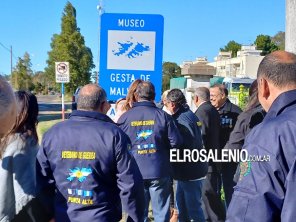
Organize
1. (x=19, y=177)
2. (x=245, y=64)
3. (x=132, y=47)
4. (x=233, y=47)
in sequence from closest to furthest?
(x=19, y=177) < (x=132, y=47) < (x=245, y=64) < (x=233, y=47)

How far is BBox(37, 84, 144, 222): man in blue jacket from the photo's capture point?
3.35m

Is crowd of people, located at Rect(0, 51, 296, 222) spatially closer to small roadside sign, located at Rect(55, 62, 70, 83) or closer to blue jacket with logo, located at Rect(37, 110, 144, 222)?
blue jacket with logo, located at Rect(37, 110, 144, 222)

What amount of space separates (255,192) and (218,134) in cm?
468

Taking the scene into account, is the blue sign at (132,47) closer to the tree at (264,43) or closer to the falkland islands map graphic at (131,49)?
the falkland islands map graphic at (131,49)

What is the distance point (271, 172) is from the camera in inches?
74.2

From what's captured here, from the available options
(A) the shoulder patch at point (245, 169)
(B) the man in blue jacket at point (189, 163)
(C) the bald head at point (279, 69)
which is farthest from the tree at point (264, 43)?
(A) the shoulder patch at point (245, 169)

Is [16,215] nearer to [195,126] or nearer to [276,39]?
[195,126]

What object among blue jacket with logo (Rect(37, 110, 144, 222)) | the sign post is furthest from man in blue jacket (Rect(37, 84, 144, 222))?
the sign post

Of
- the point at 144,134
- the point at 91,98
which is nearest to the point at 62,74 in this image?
the point at 144,134

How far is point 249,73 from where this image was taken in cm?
5919

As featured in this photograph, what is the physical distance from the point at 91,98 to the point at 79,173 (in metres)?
0.63

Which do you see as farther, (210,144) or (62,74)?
(62,74)

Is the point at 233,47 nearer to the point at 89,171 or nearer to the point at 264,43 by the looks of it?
the point at 264,43

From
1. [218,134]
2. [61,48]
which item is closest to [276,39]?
[61,48]
